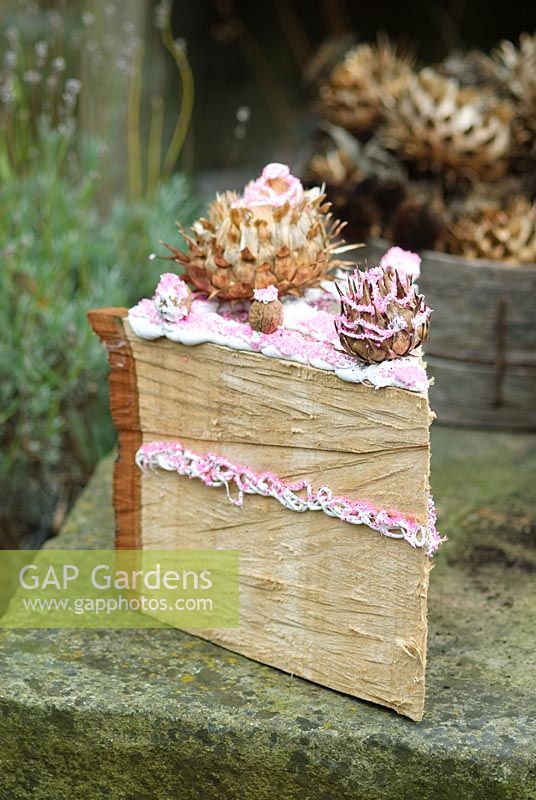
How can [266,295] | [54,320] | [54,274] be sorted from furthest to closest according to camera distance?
[54,274] → [54,320] → [266,295]

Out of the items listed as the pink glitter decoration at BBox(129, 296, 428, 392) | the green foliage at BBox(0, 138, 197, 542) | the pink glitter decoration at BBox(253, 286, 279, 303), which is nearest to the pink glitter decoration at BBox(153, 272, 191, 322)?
the pink glitter decoration at BBox(129, 296, 428, 392)

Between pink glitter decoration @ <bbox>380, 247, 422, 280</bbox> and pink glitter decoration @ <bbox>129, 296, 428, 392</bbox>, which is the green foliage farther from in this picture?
pink glitter decoration @ <bbox>380, 247, 422, 280</bbox>

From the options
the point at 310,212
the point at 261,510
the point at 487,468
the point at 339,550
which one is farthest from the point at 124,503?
the point at 487,468

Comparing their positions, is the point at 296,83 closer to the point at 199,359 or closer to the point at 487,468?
the point at 487,468

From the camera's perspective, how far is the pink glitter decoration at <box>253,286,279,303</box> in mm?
1391

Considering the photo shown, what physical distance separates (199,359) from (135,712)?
49 centimetres

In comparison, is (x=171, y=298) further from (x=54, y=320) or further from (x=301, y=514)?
(x=54, y=320)

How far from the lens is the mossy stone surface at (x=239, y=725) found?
130cm

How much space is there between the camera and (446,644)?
1536 mm

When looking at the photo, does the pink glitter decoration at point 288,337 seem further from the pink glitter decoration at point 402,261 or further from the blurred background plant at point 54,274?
the blurred background plant at point 54,274

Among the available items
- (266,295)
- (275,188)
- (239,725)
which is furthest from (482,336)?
(239,725)

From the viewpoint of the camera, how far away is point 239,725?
133cm

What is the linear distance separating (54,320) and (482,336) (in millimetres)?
957

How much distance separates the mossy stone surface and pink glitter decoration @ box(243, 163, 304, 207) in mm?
673
